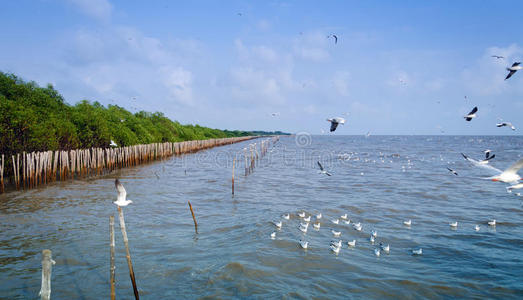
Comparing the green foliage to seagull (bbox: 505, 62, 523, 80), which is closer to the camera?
seagull (bbox: 505, 62, 523, 80)

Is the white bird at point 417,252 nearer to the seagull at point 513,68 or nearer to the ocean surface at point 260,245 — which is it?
the ocean surface at point 260,245

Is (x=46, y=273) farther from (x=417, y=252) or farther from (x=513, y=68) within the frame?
(x=513, y=68)

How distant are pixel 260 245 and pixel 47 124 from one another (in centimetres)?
1707

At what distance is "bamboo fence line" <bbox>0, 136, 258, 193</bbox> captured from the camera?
15.6 metres

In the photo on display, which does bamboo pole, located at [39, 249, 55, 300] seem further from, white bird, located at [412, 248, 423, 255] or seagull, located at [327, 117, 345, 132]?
white bird, located at [412, 248, 423, 255]

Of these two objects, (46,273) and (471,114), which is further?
(471,114)

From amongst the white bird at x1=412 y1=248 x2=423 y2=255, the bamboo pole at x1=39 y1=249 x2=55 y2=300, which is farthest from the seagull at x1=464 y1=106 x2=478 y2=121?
the bamboo pole at x1=39 y1=249 x2=55 y2=300

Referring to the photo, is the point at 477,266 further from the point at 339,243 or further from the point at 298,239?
the point at 298,239

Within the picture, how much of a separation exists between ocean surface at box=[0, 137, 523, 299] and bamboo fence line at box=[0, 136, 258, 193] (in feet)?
3.85

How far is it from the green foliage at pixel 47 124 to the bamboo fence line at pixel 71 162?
33.8 inches

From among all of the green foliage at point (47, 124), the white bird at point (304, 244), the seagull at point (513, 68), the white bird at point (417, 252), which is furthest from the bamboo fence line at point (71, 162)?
the seagull at point (513, 68)

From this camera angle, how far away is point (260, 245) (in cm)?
879

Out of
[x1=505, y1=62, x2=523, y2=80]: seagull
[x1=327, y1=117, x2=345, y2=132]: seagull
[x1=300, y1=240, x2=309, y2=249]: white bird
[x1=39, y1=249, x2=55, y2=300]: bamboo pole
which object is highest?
[x1=505, y1=62, x2=523, y2=80]: seagull

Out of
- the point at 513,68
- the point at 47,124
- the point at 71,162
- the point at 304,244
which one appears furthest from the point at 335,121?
the point at 47,124
